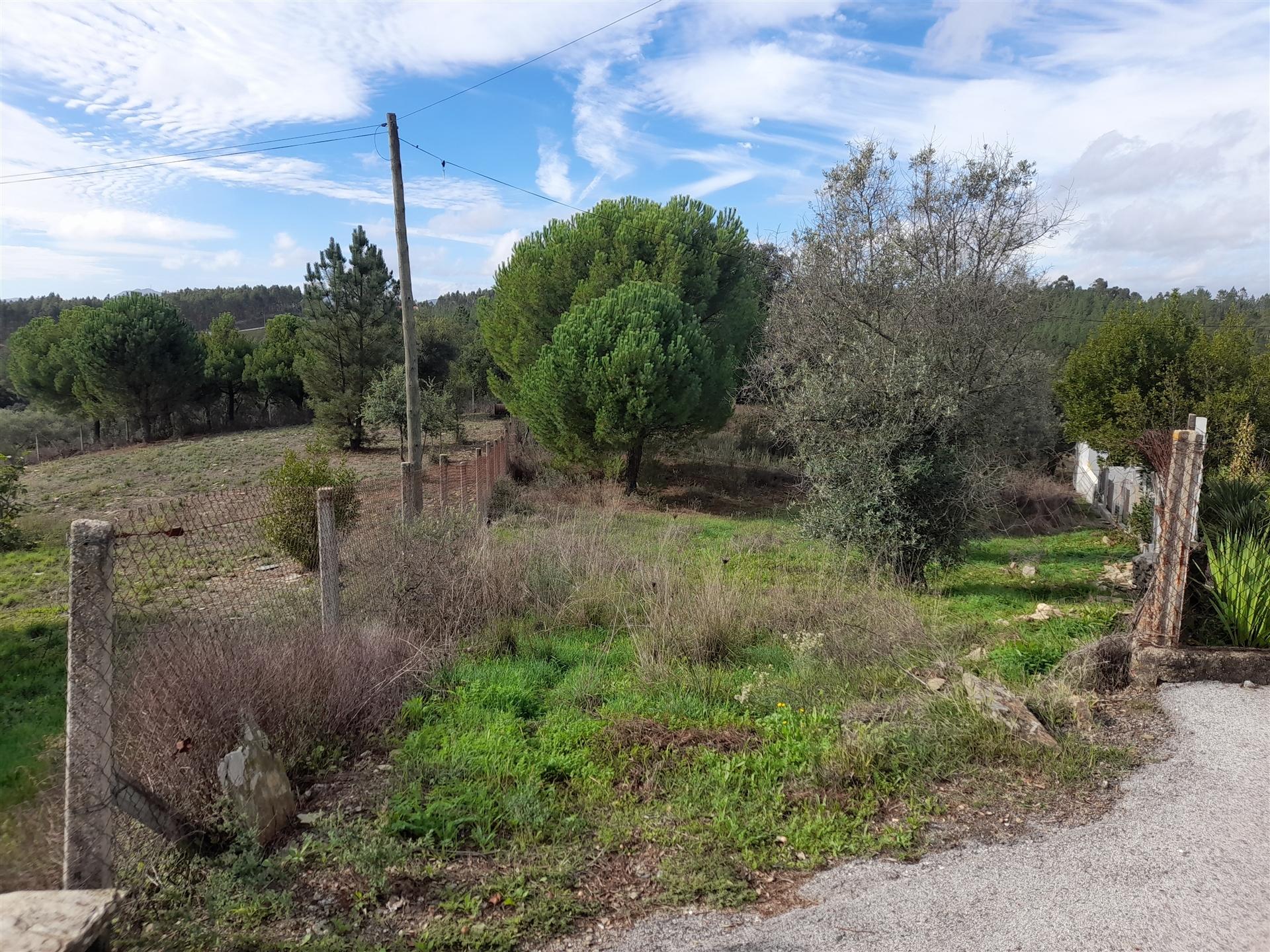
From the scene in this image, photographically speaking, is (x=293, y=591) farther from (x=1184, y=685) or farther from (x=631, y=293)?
(x=631, y=293)

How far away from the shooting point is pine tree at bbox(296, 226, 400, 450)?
29156 millimetres

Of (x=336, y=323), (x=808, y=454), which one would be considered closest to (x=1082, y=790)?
(x=808, y=454)

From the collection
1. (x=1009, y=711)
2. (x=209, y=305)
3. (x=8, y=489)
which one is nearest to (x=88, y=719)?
(x=1009, y=711)

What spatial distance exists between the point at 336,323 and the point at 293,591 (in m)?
24.1

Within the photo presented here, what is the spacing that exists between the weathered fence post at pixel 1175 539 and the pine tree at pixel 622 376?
47.0 feet

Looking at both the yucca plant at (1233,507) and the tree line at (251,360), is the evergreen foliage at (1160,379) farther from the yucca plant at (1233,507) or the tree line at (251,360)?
the tree line at (251,360)

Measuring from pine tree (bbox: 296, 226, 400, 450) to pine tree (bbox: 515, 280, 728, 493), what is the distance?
11.1 metres

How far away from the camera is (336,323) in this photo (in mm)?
29562

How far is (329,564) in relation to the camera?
6195 mm

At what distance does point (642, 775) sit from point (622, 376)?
51.6ft

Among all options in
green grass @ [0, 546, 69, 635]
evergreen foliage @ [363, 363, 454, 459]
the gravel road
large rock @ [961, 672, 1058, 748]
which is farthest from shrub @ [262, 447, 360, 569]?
evergreen foliage @ [363, 363, 454, 459]

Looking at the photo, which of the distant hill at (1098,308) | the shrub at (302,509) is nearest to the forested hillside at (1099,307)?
the distant hill at (1098,308)

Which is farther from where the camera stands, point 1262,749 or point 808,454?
point 808,454

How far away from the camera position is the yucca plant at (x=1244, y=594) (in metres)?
6.07
